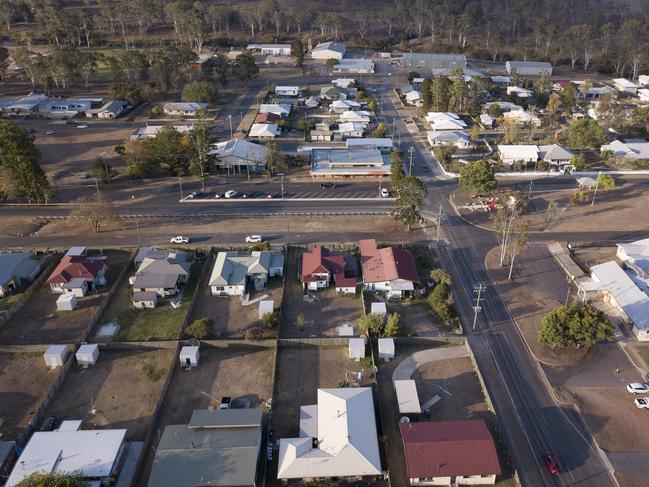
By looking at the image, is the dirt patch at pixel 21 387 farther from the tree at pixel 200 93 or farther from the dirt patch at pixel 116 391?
the tree at pixel 200 93

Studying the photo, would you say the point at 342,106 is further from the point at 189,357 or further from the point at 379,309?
the point at 189,357

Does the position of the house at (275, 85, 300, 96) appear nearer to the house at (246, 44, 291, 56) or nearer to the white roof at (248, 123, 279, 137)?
the white roof at (248, 123, 279, 137)

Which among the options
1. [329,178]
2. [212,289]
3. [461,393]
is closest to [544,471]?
[461,393]

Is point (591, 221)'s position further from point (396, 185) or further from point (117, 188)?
point (117, 188)

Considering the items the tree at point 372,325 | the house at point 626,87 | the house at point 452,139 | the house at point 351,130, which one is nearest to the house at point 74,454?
the tree at point 372,325

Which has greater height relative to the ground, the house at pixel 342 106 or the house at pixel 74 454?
the house at pixel 342 106

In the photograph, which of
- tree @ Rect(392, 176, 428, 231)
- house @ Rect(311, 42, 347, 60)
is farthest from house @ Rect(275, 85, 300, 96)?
tree @ Rect(392, 176, 428, 231)

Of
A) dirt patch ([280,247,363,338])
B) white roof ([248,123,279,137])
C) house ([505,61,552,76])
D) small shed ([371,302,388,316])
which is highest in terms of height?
house ([505,61,552,76])
